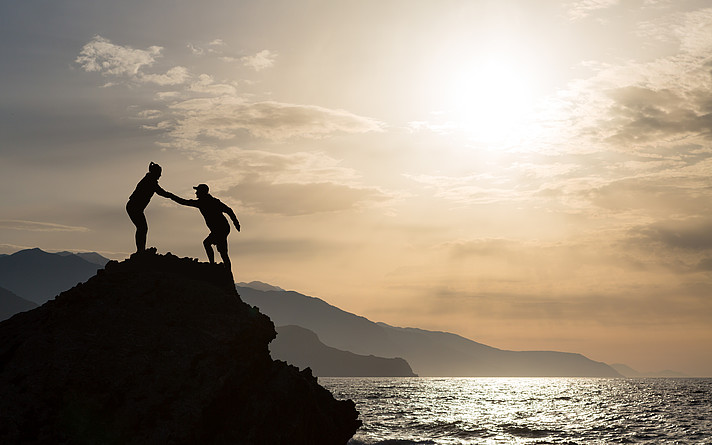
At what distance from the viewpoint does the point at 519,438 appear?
4478cm

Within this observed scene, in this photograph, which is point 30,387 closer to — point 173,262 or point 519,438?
A: point 173,262

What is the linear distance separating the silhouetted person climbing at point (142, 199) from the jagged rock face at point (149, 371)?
85 cm

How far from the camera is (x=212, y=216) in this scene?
18391mm

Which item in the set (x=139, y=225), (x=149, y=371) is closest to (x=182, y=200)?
(x=139, y=225)

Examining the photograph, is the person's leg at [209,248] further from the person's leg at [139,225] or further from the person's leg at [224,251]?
the person's leg at [139,225]

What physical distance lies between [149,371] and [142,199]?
651 cm

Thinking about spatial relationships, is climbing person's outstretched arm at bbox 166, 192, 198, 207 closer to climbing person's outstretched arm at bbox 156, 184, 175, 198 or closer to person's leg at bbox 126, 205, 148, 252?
climbing person's outstretched arm at bbox 156, 184, 175, 198

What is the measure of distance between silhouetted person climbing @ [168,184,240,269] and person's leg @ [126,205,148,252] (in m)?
1.17

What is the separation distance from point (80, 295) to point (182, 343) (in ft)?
11.9

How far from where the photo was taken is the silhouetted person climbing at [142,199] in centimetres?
1778

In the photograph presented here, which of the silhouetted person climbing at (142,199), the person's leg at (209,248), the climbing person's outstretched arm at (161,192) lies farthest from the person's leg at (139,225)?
the person's leg at (209,248)

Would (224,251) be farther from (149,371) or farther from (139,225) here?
(149,371)

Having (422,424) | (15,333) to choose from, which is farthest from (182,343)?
(422,424)

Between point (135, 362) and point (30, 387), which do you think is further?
point (135, 362)
